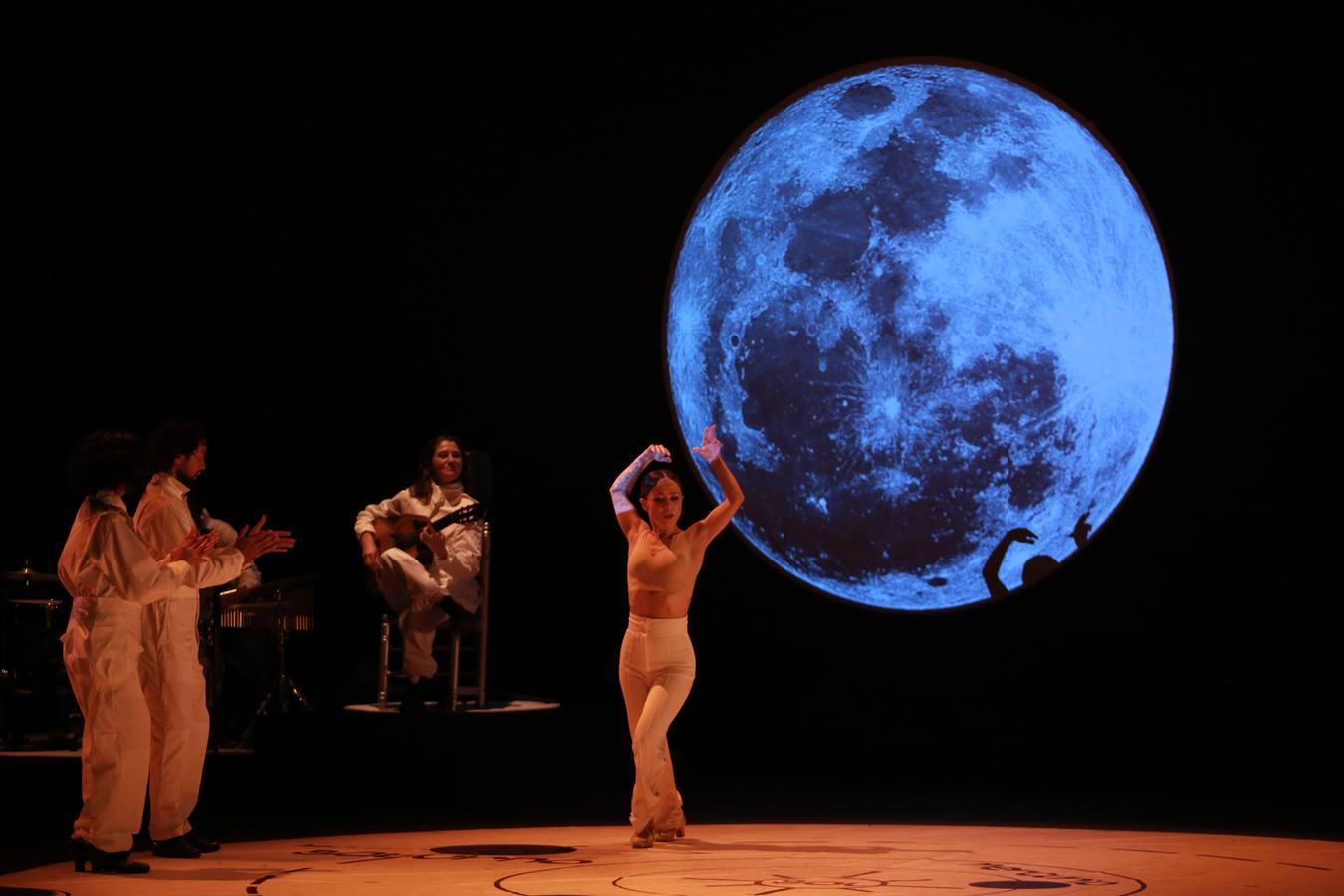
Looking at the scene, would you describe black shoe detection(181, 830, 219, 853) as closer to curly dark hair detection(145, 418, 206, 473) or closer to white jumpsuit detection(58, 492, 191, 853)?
white jumpsuit detection(58, 492, 191, 853)

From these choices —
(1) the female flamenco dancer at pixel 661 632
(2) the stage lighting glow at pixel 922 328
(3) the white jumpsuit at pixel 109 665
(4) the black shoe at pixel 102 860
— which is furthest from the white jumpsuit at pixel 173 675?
(2) the stage lighting glow at pixel 922 328

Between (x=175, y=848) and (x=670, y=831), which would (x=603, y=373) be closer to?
(x=670, y=831)

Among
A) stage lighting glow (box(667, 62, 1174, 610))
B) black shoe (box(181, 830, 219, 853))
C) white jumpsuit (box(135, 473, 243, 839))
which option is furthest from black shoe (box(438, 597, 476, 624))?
white jumpsuit (box(135, 473, 243, 839))

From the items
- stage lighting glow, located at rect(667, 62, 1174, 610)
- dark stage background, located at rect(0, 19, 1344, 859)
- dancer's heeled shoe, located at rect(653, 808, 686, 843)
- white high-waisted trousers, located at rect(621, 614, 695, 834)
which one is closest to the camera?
white high-waisted trousers, located at rect(621, 614, 695, 834)

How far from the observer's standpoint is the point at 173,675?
5.19 m

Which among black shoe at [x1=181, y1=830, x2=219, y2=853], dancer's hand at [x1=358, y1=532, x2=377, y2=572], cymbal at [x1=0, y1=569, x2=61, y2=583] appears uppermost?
dancer's hand at [x1=358, y1=532, x2=377, y2=572]

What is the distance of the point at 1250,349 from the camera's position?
7.85 m

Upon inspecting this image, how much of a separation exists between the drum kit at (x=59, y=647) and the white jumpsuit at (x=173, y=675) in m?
2.10

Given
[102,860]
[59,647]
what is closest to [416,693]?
[59,647]

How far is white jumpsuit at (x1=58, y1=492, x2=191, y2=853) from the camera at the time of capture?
491cm

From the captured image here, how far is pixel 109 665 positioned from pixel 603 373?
13.8 ft

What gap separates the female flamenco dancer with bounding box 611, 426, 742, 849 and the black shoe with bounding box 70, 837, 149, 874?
1791mm

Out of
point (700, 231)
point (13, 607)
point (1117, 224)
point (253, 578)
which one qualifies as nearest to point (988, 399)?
point (1117, 224)

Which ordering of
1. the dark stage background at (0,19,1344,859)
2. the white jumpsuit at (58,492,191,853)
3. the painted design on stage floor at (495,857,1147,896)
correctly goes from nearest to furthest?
the painted design on stage floor at (495,857,1147,896)
the white jumpsuit at (58,492,191,853)
the dark stage background at (0,19,1344,859)
